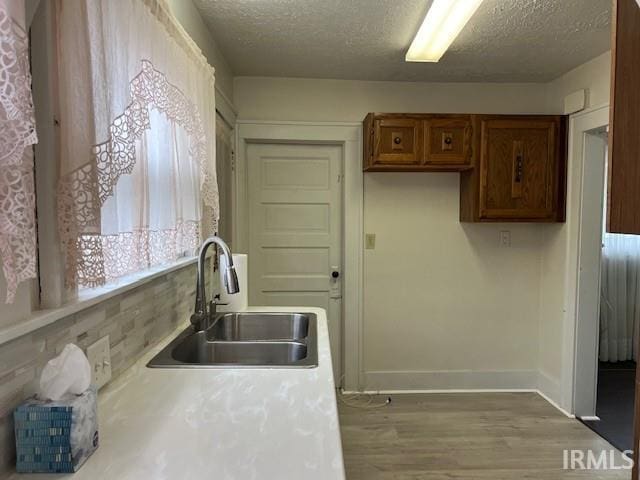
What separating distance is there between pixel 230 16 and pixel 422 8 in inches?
39.5

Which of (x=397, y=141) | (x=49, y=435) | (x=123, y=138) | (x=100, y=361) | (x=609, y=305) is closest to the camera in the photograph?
(x=49, y=435)

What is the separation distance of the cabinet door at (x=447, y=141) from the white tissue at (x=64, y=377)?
253cm

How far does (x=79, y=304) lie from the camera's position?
0.93 meters

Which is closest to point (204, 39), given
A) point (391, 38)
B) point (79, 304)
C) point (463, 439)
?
point (391, 38)

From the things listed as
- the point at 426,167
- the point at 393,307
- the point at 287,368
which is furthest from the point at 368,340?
the point at 287,368

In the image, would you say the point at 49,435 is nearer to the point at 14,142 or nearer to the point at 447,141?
the point at 14,142

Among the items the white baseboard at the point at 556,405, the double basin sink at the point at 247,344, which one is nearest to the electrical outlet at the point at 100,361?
the double basin sink at the point at 247,344

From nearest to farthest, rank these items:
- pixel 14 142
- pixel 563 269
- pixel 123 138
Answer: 1. pixel 14 142
2. pixel 123 138
3. pixel 563 269

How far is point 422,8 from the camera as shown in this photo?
202 centimetres

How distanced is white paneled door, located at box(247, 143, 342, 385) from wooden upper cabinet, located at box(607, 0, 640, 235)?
202 cm

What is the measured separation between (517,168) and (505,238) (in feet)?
2.02

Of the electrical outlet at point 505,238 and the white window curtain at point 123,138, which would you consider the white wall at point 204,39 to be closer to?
the white window curtain at point 123,138

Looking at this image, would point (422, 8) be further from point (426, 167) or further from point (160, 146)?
point (160, 146)

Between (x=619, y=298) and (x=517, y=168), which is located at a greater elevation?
(x=517, y=168)
